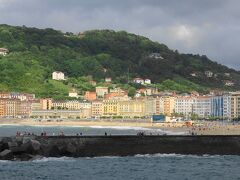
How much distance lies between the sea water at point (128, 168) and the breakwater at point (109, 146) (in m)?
0.84

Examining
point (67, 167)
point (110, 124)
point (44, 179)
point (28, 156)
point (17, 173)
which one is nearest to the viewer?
point (44, 179)

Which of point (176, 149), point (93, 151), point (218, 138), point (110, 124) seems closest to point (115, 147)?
point (93, 151)

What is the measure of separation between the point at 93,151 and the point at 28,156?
16.1 ft

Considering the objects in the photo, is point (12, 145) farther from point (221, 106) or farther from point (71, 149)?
point (221, 106)

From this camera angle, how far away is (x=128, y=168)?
140 feet

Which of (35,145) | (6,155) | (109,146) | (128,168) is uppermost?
(35,145)

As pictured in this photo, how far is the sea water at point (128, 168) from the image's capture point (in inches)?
1542

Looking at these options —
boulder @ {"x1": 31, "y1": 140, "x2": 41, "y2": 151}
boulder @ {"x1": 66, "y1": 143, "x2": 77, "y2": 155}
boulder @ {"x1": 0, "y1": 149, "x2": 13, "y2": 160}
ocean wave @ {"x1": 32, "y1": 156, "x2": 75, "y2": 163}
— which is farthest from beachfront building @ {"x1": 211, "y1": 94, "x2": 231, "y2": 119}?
boulder @ {"x1": 0, "y1": 149, "x2": 13, "y2": 160}

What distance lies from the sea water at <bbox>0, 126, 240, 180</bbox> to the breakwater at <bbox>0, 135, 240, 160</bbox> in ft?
2.76

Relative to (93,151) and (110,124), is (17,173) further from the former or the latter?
(110,124)

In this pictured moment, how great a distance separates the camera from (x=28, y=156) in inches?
1874

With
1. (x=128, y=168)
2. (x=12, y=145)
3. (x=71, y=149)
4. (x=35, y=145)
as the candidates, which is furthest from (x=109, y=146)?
(x=128, y=168)

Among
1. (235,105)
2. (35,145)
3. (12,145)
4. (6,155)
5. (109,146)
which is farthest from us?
(235,105)

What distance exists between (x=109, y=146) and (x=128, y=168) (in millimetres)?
7256
